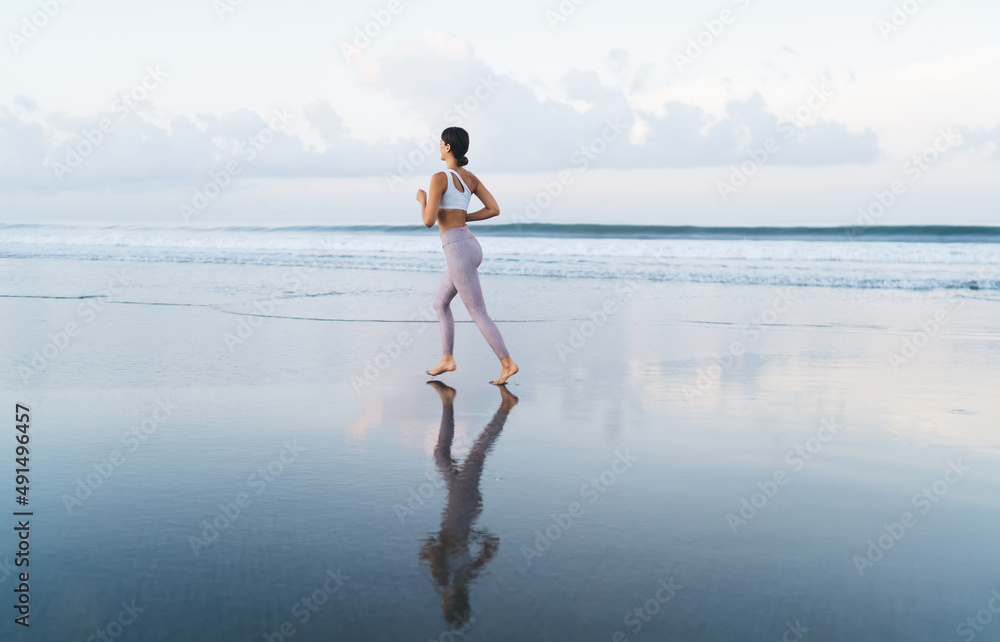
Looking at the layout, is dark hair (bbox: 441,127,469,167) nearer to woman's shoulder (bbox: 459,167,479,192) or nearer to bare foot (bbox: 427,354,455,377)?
woman's shoulder (bbox: 459,167,479,192)

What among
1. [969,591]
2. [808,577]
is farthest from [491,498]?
[969,591]

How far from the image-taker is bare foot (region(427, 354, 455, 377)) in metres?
6.45

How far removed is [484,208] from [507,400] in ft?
5.38

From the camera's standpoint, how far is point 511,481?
12.3 feet

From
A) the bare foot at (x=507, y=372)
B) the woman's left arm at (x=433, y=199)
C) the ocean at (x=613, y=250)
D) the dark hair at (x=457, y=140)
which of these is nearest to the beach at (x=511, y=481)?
the bare foot at (x=507, y=372)

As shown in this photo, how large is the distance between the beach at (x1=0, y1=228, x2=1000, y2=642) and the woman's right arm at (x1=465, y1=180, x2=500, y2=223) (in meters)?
1.22

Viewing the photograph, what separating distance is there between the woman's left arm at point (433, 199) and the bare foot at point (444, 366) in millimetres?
1077

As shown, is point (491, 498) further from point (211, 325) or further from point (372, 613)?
point (211, 325)

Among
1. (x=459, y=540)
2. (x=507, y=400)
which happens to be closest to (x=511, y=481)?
(x=459, y=540)

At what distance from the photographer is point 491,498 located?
3.50 metres

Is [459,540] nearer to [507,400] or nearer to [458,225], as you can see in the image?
[507,400]

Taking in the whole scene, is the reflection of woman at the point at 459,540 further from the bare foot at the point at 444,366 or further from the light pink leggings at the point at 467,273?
the bare foot at the point at 444,366

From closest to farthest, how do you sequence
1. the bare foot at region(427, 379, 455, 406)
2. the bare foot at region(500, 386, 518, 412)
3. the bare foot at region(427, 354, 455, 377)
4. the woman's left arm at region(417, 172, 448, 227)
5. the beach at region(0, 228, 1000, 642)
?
the beach at region(0, 228, 1000, 642) → the bare foot at region(500, 386, 518, 412) → the bare foot at region(427, 379, 455, 406) → the woman's left arm at region(417, 172, 448, 227) → the bare foot at region(427, 354, 455, 377)

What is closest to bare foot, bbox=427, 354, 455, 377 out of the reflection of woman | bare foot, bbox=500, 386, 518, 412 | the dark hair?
bare foot, bbox=500, 386, 518, 412
